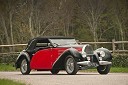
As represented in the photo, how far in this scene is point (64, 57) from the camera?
664 inches

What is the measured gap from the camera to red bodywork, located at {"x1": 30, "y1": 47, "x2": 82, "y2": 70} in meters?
17.1

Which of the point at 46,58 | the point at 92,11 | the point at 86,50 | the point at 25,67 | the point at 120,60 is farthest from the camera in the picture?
the point at 92,11

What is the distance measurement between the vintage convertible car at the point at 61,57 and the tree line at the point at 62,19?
24.4 meters

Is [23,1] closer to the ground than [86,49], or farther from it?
farther from it

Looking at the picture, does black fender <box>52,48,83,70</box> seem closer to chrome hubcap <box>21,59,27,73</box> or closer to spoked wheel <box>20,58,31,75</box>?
spoked wheel <box>20,58,31,75</box>

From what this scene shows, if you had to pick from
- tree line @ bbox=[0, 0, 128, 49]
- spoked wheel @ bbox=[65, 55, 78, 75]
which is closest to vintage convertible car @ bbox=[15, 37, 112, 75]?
spoked wheel @ bbox=[65, 55, 78, 75]

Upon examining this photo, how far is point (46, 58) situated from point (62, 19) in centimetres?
3235

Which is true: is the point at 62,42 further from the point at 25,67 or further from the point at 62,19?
the point at 62,19

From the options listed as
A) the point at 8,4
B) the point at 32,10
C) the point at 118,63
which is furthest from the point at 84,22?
the point at 118,63

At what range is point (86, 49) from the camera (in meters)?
16.8

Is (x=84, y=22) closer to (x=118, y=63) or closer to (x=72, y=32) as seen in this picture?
(x=72, y=32)

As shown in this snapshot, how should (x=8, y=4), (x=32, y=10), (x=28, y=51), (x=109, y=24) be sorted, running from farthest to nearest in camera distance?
(x=109, y=24)
(x=32, y=10)
(x=8, y=4)
(x=28, y=51)

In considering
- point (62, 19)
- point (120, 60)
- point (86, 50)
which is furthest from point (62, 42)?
point (62, 19)

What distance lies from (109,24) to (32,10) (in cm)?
1409
